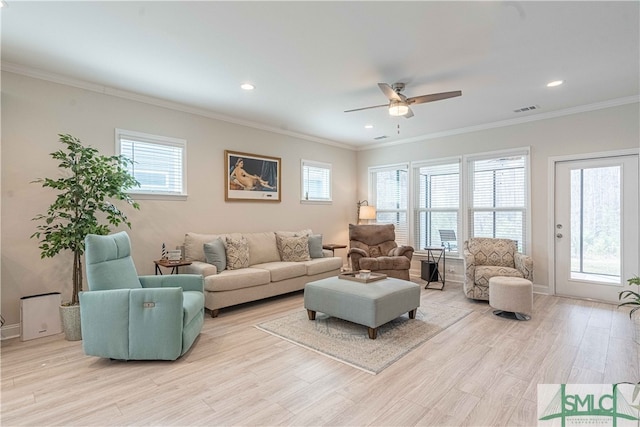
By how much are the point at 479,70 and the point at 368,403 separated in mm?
3253

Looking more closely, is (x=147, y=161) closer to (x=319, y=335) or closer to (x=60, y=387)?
(x=60, y=387)

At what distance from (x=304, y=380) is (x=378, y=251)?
363cm

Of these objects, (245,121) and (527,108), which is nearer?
(527,108)

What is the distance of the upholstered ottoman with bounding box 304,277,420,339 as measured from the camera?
3113 millimetres

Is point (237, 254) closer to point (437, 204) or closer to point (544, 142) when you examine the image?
point (437, 204)

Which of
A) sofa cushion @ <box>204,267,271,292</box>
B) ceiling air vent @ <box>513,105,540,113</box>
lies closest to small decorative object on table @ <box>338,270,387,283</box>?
sofa cushion @ <box>204,267,271,292</box>

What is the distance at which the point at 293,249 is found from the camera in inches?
197

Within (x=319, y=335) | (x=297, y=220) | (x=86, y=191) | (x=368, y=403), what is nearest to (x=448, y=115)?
(x=297, y=220)

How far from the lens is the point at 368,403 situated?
6.88 feet

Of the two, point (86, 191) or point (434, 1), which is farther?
point (86, 191)

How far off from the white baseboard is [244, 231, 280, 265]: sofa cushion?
254cm

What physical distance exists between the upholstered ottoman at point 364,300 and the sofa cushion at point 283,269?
0.87 metres

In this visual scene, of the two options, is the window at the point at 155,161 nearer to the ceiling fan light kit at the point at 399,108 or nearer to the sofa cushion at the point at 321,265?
the sofa cushion at the point at 321,265

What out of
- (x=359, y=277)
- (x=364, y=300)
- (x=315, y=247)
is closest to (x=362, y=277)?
(x=359, y=277)
